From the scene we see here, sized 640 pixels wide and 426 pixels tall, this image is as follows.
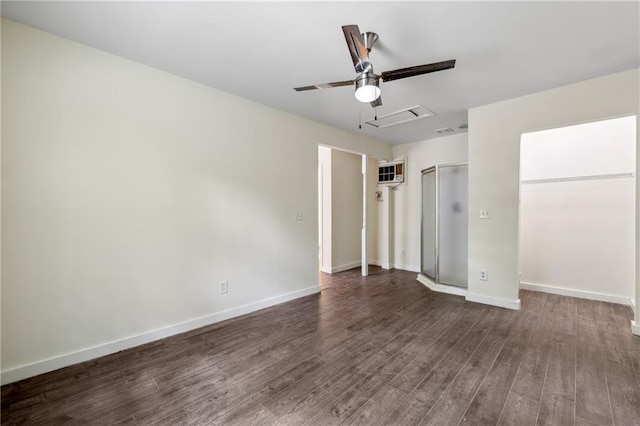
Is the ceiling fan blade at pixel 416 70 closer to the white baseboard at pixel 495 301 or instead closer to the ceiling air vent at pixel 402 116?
A: the ceiling air vent at pixel 402 116

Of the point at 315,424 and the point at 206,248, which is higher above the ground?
the point at 206,248

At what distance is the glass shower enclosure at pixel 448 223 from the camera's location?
150 inches

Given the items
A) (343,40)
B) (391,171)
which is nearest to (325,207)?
(391,171)

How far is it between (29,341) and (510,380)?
11.4 ft

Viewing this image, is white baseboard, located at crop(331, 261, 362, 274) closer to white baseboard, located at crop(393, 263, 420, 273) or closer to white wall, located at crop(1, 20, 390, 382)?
white baseboard, located at crop(393, 263, 420, 273)

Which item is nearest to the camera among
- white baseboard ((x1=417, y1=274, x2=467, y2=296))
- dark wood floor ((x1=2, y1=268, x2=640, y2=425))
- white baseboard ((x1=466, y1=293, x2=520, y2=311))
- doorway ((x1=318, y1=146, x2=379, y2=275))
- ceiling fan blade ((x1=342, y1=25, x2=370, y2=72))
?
ceiling fan blade ((x1=342, y1=25, x2=370, y2=72))

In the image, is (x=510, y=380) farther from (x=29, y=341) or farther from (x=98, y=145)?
(x=98, y=145)

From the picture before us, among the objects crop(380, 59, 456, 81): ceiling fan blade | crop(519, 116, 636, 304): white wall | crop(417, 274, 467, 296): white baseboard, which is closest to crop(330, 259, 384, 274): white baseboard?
crop(417, 274, 467, 296): white baseboard

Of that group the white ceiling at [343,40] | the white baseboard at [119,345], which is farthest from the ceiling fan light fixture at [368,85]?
the white baseboard at [119,345]

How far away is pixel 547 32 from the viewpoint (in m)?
1.91

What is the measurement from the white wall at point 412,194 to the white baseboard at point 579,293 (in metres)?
1.75

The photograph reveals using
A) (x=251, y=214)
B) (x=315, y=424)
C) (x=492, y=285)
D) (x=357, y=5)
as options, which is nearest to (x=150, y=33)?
(x=357, y=5)

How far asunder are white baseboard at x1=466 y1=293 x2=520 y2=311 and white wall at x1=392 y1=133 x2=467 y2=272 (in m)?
1.67

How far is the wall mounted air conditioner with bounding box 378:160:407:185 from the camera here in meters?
5.25
